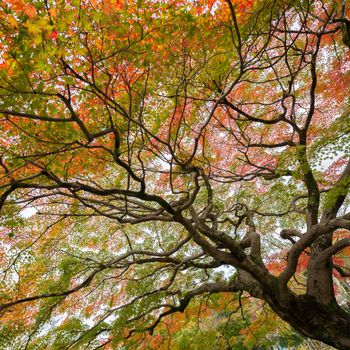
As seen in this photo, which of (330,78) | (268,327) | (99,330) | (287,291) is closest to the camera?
(287,291)

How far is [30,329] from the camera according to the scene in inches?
227

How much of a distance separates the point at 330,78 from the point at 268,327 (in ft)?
25.0

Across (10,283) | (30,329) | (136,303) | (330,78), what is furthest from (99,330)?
(330,78)

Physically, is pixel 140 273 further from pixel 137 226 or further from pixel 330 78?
pixel 330 78

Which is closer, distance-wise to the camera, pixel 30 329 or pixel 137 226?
pixel 30 329

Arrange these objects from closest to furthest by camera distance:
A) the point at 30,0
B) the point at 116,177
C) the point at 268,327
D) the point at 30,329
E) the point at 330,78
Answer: the point at 30,0 → the point at 30,329 → the point at 116,177 → the point at 330,78 → the point at 268,327

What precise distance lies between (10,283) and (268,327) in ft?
24.6

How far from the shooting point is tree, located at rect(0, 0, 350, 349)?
3.62 metres

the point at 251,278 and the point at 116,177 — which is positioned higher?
the point at 116,177

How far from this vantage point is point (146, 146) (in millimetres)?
5078

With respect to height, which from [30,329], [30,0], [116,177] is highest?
[116,177]

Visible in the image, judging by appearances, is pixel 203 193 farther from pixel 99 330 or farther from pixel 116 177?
pixel 99 330

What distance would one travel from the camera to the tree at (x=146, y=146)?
11.9 feet

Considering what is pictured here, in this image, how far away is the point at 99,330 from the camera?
20.2 feet
